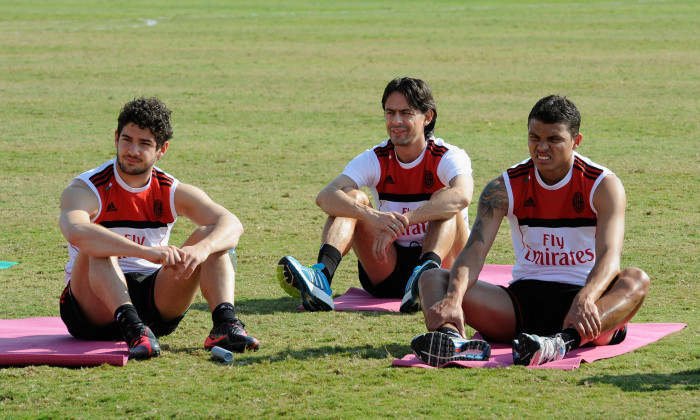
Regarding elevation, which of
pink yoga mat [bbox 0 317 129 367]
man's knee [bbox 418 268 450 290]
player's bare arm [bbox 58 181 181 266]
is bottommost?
pink yoga mat [bbox 0 317 129 367]

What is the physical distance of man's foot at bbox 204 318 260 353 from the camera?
7.10m

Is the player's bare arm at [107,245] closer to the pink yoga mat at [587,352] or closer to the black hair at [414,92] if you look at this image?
the pink yoga mat at [587,352]

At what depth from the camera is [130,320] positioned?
22.8ft

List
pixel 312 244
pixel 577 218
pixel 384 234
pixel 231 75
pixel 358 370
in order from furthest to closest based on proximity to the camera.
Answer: pixel 231 75
pixel 312 244
pixel 384 234
pixel 577 218
pixel 358 370

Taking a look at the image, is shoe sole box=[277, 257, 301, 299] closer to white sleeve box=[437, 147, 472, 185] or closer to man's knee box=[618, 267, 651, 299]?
white sleeve box=[437, 147, 472, 185]

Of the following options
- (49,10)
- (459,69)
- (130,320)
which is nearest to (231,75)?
(459,69)

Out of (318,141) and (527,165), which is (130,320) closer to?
(527,165)

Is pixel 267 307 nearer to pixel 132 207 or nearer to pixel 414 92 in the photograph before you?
pixel 132 207

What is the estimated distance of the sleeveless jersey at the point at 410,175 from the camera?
9.04 meters

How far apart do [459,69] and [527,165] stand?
18.1m

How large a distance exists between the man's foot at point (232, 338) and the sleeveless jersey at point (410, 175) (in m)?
2.29

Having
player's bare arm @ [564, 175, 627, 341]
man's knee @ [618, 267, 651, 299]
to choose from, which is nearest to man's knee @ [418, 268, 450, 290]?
player's bare arm @ [564, 175, 627, 341]

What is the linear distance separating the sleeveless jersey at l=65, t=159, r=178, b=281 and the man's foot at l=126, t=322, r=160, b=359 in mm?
710

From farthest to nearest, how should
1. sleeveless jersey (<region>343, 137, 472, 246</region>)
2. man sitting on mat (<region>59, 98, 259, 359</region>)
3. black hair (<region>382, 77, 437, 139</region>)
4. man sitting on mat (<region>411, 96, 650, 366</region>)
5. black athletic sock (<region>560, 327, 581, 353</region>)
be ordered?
sleeveless jersey (<region>343, 137, 472, 246</region>)
black hair (<region>382, 77, 437, 139</region>)
man sitting on mat (<region>59, 98, 259, 359</region>)
man sitting on mat (<region>411, 96, 650, 366</region>)
black athletic sock (<region>560, 327, 581, 353</region>)
